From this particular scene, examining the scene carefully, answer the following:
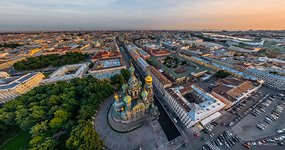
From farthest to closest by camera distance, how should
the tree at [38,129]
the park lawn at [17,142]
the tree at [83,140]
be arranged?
the park lawn at [17,142], the tree at [38,129], the tree at [83,140]

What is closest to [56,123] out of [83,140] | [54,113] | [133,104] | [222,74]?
[54,113]

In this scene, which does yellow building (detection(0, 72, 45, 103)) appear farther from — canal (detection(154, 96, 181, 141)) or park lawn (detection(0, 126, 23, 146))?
canal (detection(154, 96, 181, 141))

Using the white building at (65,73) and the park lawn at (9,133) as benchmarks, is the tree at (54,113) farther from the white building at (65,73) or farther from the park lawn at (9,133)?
the white building at (65,73)

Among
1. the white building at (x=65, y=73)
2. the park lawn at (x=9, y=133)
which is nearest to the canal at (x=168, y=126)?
the park lawn at (x=9, y=133)

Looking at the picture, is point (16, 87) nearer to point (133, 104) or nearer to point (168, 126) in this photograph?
point (133, 104)

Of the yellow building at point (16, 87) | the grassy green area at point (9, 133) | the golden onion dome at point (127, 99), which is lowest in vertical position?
the grassy green area at point (9, 133)
